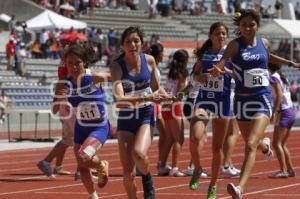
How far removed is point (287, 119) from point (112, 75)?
18.1 feet

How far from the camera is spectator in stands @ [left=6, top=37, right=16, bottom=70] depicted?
35219mm

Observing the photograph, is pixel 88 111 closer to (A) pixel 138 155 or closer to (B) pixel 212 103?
(A) pixel 138 155

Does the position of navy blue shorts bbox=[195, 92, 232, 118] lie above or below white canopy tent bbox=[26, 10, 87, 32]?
above

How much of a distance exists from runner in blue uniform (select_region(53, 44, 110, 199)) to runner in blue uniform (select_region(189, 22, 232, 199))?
5.07ft

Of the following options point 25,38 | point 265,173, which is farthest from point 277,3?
point 265,173

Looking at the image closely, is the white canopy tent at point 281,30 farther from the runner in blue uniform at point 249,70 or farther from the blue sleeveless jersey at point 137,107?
the blue sleeveless jersey at point 137,107

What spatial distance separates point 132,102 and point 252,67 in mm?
1592

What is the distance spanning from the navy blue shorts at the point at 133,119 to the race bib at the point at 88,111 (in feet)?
2.33

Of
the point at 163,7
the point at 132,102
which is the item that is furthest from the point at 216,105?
the point at 163,7

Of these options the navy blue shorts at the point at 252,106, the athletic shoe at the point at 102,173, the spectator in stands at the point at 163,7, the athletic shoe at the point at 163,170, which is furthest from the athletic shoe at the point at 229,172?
the spectator in stands at the point at 163,7

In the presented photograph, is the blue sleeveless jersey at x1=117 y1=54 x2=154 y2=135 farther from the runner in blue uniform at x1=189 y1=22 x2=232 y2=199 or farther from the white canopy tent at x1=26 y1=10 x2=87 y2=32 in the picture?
the white canopy tent at x1=26 y1=10 x2=87 y2=32

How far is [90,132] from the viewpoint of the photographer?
36.1 ft

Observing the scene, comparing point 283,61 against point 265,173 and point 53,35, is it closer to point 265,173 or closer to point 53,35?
point 265,173

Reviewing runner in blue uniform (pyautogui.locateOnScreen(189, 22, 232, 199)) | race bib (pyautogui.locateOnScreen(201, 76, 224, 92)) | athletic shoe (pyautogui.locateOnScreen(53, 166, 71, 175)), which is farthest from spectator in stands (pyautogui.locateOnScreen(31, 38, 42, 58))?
race bib (pyautogui.locateOnScreen(201, 76, 224, 92))
